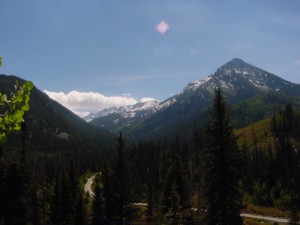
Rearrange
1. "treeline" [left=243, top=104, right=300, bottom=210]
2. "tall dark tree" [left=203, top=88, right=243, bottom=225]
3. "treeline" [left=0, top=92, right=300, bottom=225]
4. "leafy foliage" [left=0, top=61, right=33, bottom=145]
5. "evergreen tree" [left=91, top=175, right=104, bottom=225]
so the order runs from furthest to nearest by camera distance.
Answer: "treeline" [left=243, top=104, right=300, bottom=210], "evergreen tree" [left=91, top=175, right=104, bottom=225], "treeline" [left=0, top=92, right=300, bottom=225], "tall dark tree" [left=203, top=88, right=243, bottom=225], "leafy foliage" [left=0, top=61, right=33, bottom=145]

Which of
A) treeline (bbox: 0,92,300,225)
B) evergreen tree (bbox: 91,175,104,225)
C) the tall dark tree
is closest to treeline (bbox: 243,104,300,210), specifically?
treeline (bbox: 0,92,300,225)

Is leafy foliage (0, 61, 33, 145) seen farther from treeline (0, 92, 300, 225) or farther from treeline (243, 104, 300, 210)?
treeline (243, 104, 300, 210)

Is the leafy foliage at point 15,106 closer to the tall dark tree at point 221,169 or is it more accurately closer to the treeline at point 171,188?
the treeline at point 171,188

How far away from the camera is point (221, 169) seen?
3194 centimetres

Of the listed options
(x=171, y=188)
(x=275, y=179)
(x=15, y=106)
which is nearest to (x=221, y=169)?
(x=171, y=188)

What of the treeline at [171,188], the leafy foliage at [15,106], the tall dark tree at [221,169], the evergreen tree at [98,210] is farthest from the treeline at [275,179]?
the leafy foliage at [15,106]

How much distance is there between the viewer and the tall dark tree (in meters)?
31.6

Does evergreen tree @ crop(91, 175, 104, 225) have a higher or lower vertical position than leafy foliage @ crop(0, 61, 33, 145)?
lower

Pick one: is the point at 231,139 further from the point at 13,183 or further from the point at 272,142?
the point at 272,142

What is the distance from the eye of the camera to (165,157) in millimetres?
179375

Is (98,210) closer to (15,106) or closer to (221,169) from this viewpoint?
(221,169)

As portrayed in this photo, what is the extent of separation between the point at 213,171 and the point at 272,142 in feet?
514

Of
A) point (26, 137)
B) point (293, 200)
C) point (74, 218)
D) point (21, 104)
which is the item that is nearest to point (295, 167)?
point (293, 200)

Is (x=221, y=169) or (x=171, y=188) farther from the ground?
(x=221, y=169)
